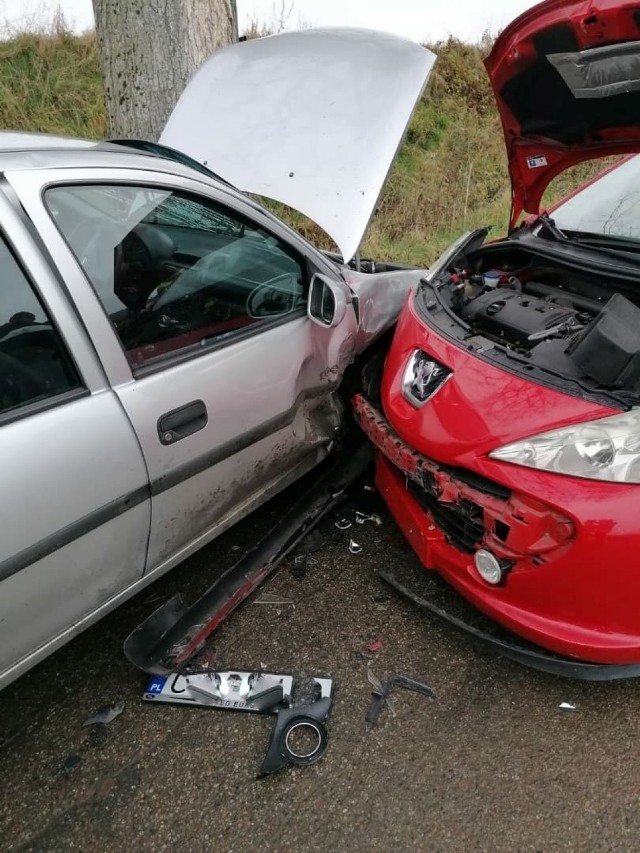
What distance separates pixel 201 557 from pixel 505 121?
2.42m

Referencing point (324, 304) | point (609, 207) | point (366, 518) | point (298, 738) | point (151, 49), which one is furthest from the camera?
point (151, 49)

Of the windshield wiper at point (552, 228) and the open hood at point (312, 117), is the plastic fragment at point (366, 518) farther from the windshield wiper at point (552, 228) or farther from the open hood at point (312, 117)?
the windshield wiper at point (552, 228)

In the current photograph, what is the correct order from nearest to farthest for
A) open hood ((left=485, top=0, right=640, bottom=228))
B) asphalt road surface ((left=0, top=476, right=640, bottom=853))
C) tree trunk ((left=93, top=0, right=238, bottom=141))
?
asphalt road surface ((left=0, top=476, right=640, bottom=853))
open hood ((left=485, top=0, right=640, bottom=228))
tree trunk ((left=93, top=0, right=238, bottom=141))

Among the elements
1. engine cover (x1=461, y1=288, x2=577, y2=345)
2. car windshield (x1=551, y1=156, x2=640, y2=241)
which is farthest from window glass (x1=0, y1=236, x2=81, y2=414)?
car windshield (x1=551, y1=156, x2=640, y2=241)

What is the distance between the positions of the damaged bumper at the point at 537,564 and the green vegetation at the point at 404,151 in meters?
4.75

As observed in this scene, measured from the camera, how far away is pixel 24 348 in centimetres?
147

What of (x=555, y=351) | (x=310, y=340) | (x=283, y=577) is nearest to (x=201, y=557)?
(x=283, y=577)

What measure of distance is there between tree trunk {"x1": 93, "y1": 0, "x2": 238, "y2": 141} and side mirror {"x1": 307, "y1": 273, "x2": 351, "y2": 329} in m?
2.35

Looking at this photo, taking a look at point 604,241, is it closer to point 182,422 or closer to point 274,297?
point 274,297

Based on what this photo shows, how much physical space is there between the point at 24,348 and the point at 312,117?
1.53 m

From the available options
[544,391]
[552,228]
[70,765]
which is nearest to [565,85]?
[552,228]

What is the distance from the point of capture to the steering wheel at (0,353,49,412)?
1419mm

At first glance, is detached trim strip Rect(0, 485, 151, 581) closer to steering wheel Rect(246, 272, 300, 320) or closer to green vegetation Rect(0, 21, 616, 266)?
steering wheel Rect(246, 272, 300, 320)

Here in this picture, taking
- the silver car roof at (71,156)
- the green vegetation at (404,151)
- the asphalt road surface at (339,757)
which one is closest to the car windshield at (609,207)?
the silver car roof at (71,156)
